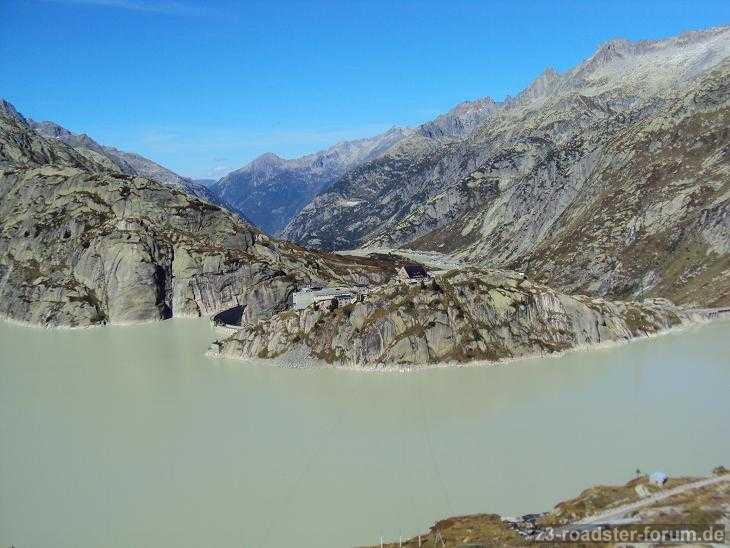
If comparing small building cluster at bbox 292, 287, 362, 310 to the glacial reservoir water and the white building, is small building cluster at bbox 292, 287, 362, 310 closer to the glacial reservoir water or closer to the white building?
the glacial reservoir water

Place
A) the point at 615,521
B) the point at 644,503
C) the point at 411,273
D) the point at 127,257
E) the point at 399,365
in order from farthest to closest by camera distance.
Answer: the point at 127,257 → the point at 411,273 → the point at 399,365 → the point at 644,503 → the point at 615,521

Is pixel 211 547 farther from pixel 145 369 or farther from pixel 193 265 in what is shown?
pixel 193 265

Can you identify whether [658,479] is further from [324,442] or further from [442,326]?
[442,326]

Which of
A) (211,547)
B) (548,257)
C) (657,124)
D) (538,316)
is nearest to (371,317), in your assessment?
(538,316)

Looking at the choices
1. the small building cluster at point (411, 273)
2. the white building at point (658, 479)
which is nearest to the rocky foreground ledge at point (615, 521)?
the white building at point (658, 479)

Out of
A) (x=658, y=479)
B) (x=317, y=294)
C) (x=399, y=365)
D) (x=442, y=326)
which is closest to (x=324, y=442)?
(x=658, y=479)
